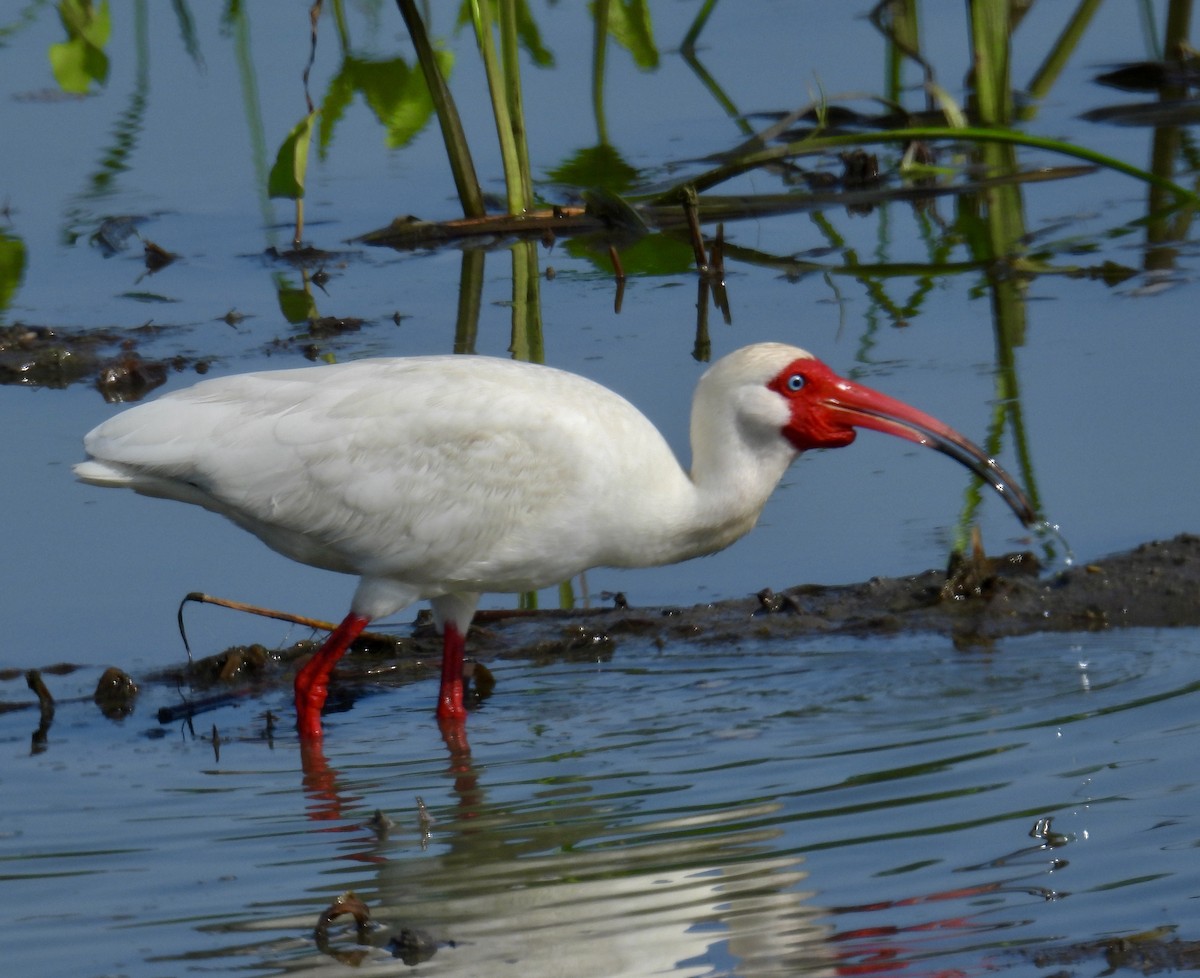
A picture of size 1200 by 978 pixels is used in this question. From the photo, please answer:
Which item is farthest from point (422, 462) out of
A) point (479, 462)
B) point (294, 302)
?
point (294, 302)

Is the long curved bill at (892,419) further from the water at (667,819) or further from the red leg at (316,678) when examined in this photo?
the red leg at (316,678)

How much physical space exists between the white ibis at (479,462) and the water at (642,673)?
0.46m

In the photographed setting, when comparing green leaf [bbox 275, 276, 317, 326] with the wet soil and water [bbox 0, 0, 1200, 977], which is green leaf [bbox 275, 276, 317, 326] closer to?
water [bbox 0, 0, 1200, 977]

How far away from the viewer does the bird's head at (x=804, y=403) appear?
669 cm

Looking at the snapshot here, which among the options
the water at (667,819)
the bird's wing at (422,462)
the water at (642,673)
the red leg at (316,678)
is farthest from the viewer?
the red leg at (316,678)

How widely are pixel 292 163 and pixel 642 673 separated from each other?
4.09 metres

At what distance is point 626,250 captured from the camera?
1099 cm

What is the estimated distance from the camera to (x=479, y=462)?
666 cm

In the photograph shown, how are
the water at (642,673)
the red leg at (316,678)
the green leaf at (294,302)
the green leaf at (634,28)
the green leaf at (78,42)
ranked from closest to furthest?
1. the water at (642,673)
2. the red leg at (316,678)
3. the green leaf at (294,302)
4. the green leaf at (78,42)
5. the green leaf at (634,28)

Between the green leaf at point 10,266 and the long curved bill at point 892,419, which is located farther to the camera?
the green leaf at point 10,266

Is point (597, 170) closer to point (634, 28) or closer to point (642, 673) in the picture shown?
point (634, 28)

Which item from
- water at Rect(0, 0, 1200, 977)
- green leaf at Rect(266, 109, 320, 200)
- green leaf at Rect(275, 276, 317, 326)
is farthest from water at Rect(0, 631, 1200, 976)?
green leaf at Rect(266, 109, 320, 200)

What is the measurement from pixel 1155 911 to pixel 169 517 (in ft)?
15.6

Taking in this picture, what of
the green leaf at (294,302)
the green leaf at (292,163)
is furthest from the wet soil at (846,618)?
the green leaf at (292,163)
